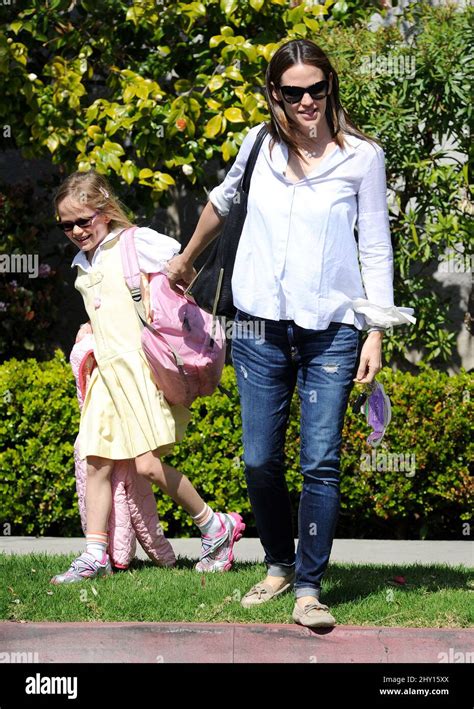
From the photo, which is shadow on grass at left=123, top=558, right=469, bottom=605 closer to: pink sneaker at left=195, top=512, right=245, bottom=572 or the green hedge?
pink sneaker at left=195, top=512, right=245, bottom=572

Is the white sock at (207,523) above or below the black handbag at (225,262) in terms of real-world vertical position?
below

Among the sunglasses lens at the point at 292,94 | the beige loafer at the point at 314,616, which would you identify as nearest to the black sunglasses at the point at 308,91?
the sunglasses lens at the point at 292,94

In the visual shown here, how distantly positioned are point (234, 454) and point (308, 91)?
11.0 feet

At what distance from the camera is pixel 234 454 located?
23.8 feet

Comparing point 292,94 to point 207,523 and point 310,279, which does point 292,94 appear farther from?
point 207,523

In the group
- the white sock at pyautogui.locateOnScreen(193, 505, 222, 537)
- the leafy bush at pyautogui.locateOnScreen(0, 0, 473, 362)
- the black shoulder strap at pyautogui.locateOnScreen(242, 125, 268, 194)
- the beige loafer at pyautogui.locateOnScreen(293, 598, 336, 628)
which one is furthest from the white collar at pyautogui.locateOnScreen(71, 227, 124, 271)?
the leafy bush at pyautogui.locateOnScreen(0, 0, 473, 362)

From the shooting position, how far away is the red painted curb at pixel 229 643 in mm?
4293

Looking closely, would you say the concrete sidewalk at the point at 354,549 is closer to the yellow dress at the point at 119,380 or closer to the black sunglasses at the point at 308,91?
the yellow dress at the point at 119,380

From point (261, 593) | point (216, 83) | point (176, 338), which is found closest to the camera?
point (261, 593)

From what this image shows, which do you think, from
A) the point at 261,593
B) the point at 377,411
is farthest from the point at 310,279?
the point at 261,593

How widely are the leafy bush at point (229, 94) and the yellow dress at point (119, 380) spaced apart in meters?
2.24

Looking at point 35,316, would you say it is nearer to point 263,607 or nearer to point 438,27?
point 438,27

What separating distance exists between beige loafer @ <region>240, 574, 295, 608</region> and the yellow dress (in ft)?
2.69
